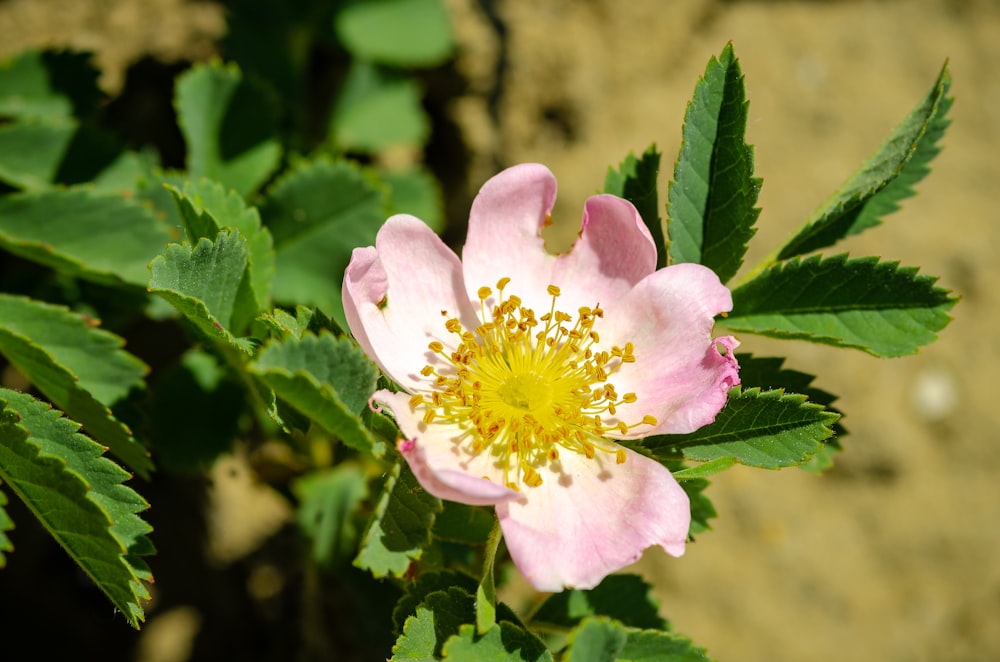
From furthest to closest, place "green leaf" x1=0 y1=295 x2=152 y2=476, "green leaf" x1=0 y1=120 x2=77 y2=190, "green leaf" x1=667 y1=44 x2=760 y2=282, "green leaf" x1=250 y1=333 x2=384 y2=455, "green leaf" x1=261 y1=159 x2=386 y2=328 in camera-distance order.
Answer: "green leaf" x1=261 y1=159 x2=386 y2=328 → "green leaf" x1=0 y1=120 x2=77 y2=190 → "green leaf" x1=0 y1=295 x2=152 y2=476 → "green leaf" x1=667 y1=44 x2=760 y2=282 → "green leaf" x1=250 y1=333 x2=384 y2=455

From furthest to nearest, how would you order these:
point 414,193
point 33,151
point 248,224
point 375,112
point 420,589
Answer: point 375,112
point 414,193
point 33,151
point 248,224
point 420,589

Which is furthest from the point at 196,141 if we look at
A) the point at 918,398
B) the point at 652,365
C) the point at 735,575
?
the point at 918,398

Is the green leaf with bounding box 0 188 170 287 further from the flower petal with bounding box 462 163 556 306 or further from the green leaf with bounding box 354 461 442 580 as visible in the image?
the green leaf with bounding box 354 461 442 580

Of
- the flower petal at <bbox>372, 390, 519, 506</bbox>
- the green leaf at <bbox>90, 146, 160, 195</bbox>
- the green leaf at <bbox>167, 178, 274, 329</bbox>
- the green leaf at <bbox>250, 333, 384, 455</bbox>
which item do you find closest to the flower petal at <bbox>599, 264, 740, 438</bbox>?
the flower petal at <bbox>372, 390, 519, 506</bbox>

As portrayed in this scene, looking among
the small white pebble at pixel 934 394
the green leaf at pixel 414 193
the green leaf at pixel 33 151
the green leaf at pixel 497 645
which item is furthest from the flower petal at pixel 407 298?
the small white pebble at pixel 934 394

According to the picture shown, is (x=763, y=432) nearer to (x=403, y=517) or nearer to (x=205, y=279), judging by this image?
→ (x=403, y=517)

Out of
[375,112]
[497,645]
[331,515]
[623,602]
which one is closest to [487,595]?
[497,645]

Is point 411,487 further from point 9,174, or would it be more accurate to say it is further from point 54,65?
point 54,65
